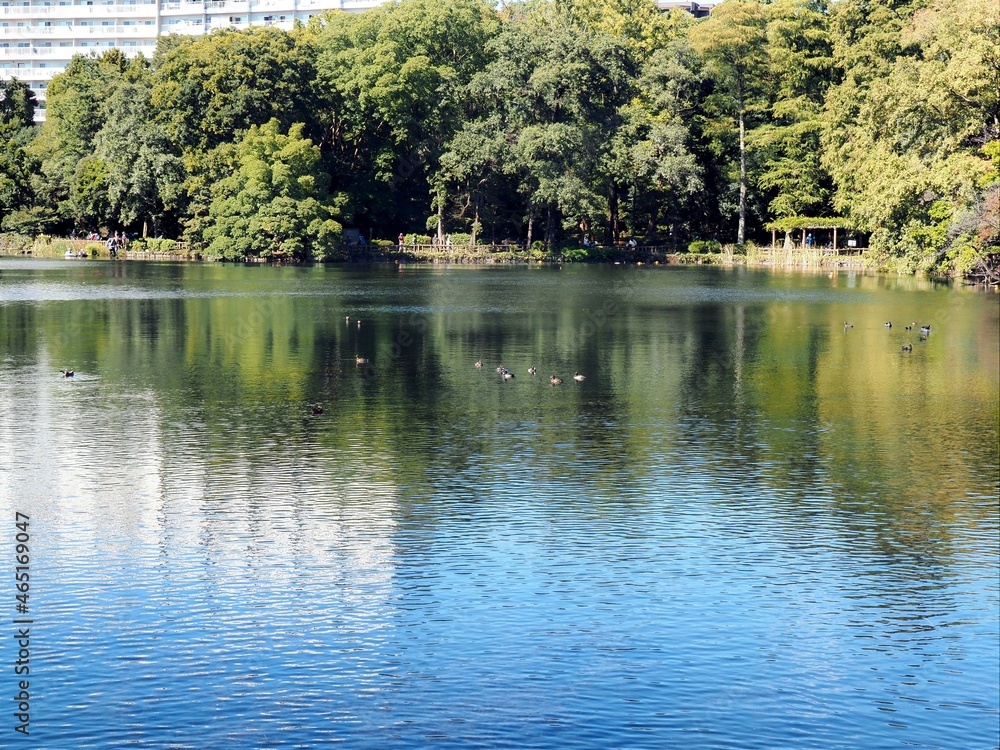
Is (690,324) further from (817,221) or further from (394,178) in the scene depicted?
(394,178)

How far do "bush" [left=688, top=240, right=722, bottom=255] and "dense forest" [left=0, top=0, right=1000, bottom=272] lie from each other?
2.28 m

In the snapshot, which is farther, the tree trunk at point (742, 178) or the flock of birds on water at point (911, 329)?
the tree trunk at point (742, 178)

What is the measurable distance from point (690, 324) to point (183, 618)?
3818 cm

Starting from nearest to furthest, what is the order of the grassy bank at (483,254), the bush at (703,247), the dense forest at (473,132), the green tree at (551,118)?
the dense forest at (473,132)
the green tree at (551,118)
the grassy bank at (483,254)
the bush at (703,247)

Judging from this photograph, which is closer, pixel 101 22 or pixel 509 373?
pixel 509 373

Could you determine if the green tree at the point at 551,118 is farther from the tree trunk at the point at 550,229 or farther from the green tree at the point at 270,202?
the green tree at the point at 270,202

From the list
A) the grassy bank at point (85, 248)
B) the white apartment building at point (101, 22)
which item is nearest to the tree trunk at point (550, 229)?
the grassy bank at point (85, 248)

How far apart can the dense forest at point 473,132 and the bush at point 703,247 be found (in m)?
2.28

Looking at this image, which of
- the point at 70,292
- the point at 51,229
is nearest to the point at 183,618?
the point at 70,292

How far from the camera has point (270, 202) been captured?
97.7m

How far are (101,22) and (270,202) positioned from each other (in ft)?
288

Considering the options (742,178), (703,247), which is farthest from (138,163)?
(742,178)

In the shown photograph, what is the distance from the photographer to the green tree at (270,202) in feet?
318

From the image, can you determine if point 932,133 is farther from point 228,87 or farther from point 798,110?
point 228,87
